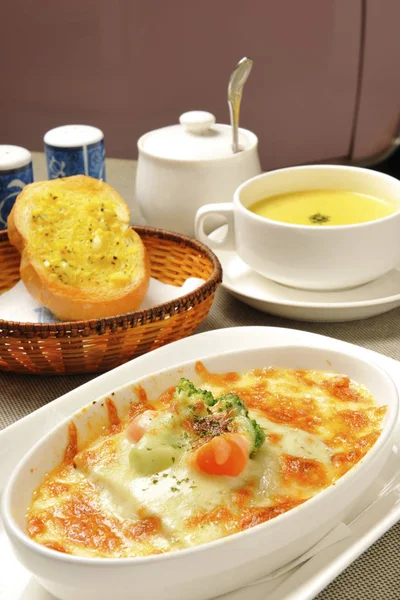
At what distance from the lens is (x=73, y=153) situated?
2.34 m

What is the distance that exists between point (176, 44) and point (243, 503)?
3.03 metres

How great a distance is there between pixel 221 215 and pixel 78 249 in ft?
1.19

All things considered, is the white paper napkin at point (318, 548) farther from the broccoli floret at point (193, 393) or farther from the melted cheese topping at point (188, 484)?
the broccoli floret at point (193, 393)

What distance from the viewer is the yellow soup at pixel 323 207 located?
1.96 meters

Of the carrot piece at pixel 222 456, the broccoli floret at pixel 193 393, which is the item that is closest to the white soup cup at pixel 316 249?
the broccoli floret at pixel 193 393

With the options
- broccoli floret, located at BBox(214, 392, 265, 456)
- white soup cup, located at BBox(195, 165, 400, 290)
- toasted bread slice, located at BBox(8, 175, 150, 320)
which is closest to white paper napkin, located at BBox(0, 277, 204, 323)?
toasted bread slice, located at BBox(8, 175, 150, 320)

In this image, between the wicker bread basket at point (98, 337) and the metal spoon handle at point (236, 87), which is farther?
the metal spoon handle at point (236, 87)

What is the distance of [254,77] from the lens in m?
3.67

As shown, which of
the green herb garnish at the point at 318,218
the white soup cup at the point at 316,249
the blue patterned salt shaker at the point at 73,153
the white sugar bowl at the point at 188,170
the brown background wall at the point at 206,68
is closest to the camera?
the white soup cup at the point at 316,249

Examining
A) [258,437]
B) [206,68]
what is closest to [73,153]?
[258,437]

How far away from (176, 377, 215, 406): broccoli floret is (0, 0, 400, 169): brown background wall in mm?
2476

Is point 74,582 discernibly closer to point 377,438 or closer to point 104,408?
point 104,408

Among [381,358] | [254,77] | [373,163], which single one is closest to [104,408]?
[381,358]

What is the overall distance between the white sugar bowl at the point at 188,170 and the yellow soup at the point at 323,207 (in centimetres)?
19
